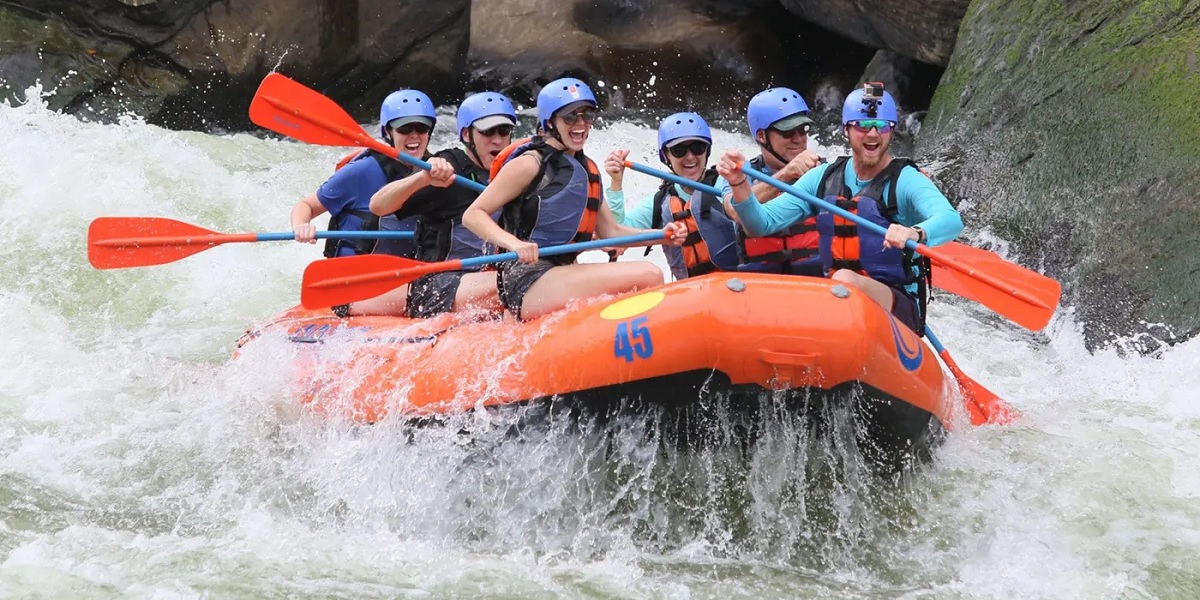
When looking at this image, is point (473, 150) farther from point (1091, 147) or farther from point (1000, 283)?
point (1091, 147)

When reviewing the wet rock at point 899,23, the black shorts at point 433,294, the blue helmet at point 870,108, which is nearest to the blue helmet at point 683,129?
the blue helmet at point 870,108

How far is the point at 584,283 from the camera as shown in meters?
4.56

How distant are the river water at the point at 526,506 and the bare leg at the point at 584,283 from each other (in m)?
0.48

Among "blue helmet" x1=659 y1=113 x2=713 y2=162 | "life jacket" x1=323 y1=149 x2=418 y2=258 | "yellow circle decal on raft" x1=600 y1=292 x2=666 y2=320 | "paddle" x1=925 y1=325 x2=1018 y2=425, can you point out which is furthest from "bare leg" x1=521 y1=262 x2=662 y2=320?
"paddle" x1=925 y1=325 x2=1018 y2=425

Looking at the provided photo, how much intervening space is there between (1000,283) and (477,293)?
1.97 m

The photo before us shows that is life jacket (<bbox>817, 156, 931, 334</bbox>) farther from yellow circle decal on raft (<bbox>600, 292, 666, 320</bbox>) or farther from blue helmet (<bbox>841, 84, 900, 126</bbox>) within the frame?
yellow circle decal on raft (<bbox>600, 292, 666, 320</bbox>)

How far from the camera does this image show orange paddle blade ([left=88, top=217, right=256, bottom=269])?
5.54 m

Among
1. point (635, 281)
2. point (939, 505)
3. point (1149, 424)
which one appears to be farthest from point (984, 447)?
point (635, 281)

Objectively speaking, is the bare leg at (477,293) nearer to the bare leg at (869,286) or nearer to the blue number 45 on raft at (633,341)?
the blue number 45 on raft at (633,341)

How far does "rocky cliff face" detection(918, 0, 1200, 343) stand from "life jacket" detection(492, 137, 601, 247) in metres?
3.39

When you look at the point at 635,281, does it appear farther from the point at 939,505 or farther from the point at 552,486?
the point at 939,505

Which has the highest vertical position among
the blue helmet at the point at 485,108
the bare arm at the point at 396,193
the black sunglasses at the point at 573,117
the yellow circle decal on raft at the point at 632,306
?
the blue helmet at the point at 485,108

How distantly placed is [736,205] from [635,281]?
0.44 meters

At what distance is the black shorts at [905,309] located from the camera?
15.2 feet
